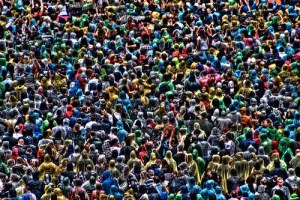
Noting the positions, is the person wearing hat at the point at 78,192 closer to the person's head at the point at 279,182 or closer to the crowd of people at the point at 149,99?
the crowd of people at the point at 149,99

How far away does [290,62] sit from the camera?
146 feet

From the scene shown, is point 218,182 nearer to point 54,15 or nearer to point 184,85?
point 184,85

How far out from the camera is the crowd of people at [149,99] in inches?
1380

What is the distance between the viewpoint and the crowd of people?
3506cm

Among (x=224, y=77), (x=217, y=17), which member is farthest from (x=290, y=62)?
A: (x=217, y=17)

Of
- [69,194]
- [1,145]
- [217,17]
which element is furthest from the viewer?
[217,17]

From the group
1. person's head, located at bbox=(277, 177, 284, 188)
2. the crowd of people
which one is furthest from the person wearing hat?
person's head, located at bbox=(277, 177, 284, 188)

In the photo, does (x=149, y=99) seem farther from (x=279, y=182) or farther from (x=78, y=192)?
(x=279, y=182)

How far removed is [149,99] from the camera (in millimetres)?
41000

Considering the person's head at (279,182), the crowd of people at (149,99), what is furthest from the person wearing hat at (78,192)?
the person's head at (279,182)

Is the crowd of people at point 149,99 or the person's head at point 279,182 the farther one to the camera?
the crowd of people at point 149,99

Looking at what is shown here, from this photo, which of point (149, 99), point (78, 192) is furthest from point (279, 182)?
point (149, 99)

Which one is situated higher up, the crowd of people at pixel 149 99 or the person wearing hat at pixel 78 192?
the crowd of people at pixel 149 99

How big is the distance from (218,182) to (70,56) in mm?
11696
